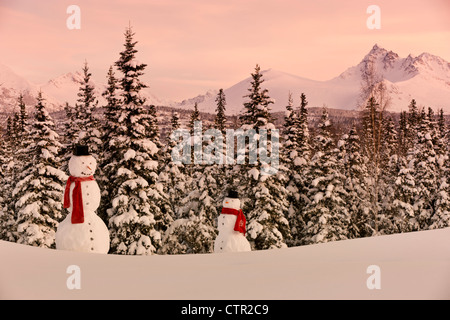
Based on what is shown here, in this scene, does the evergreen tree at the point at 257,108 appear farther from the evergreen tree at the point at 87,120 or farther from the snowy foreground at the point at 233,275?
the snowy foreground at the point at 233,275

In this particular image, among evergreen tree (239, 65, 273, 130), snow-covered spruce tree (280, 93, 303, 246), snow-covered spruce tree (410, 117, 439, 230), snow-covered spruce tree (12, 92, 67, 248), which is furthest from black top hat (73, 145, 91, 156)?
snow-covered spruce tree (410, 117, 439, 230)

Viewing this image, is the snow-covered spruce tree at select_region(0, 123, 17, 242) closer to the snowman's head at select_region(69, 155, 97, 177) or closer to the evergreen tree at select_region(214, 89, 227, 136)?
the evergreen tree at select_region(214, 89, 227, 136)

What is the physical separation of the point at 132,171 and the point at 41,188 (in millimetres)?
5959

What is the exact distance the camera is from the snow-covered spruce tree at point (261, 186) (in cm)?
2192

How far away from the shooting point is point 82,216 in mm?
8320

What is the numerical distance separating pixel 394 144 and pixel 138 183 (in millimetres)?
31246

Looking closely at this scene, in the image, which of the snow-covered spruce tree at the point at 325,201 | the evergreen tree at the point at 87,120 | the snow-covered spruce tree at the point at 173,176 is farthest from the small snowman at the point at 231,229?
the snow-covered spruce tree at the point at 173,176

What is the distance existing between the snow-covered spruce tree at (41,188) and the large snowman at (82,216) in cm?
1398

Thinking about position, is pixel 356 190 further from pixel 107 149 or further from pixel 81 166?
pixel 81 166

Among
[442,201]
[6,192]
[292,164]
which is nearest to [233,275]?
[292,164]

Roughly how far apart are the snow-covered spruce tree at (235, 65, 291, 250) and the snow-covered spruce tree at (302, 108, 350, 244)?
2574mm

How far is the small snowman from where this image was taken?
1096cm

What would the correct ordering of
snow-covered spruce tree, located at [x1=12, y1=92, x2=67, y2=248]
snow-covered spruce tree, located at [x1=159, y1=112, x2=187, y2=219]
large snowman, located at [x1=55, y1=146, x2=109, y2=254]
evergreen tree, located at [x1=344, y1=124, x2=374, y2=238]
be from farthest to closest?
evergreen tree, located at [x1=344, y1=124, x2=374, y2=238] < snow-covered spruce tree, located at [x1=159, y1=112, x2=187, y2=219] < snow-covered spruce tree, located at [x1=12, y1=92, x2=67, y2=248] < large snowman, located at [x1=55, y1=146, x2=109, y2=254]

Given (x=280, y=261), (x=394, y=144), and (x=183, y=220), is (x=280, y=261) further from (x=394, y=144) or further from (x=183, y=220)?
(x=394, y=144)
